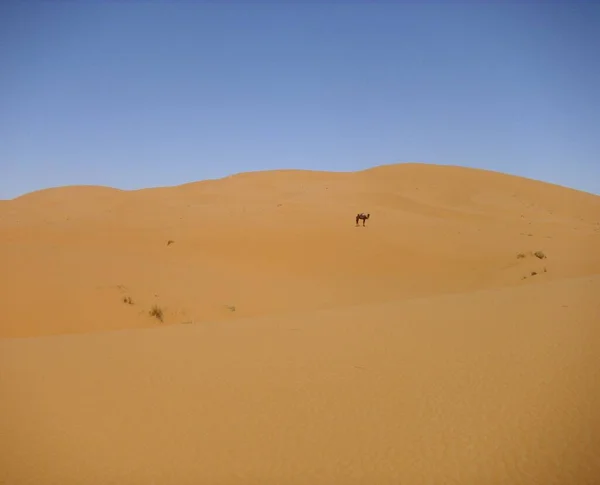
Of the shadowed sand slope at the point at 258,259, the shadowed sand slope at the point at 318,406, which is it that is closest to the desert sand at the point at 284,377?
the shadowed sand slope at the point at 318,406

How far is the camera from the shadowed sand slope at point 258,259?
1303 centimetres

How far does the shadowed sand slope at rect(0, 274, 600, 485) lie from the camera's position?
440 centimetres

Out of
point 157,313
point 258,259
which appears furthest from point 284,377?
point 258,259

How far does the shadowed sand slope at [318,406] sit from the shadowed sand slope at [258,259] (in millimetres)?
4177

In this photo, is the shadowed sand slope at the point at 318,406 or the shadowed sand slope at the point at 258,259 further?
the shadowed sand slope at the point at 258,259

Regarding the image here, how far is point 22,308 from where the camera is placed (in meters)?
11.8

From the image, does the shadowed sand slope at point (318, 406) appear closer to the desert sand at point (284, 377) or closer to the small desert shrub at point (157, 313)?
the desert sand at point (284, 377)

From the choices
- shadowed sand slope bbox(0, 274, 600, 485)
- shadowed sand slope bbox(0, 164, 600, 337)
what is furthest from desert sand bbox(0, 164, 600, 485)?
shadowed sand slope bbox(0, 164, 600, 337)

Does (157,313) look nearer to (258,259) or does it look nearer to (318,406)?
(318,406)

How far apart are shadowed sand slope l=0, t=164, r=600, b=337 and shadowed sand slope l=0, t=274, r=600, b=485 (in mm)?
4177

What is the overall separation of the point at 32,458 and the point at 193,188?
53965mm

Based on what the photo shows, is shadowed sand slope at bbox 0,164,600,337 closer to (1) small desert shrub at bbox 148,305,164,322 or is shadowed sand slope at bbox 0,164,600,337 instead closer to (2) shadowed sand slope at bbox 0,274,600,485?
(1) small desert shrub at bbox 148,305,164,322

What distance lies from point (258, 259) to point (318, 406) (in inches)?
628

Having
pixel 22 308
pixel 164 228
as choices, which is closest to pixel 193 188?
pixel 164 228
